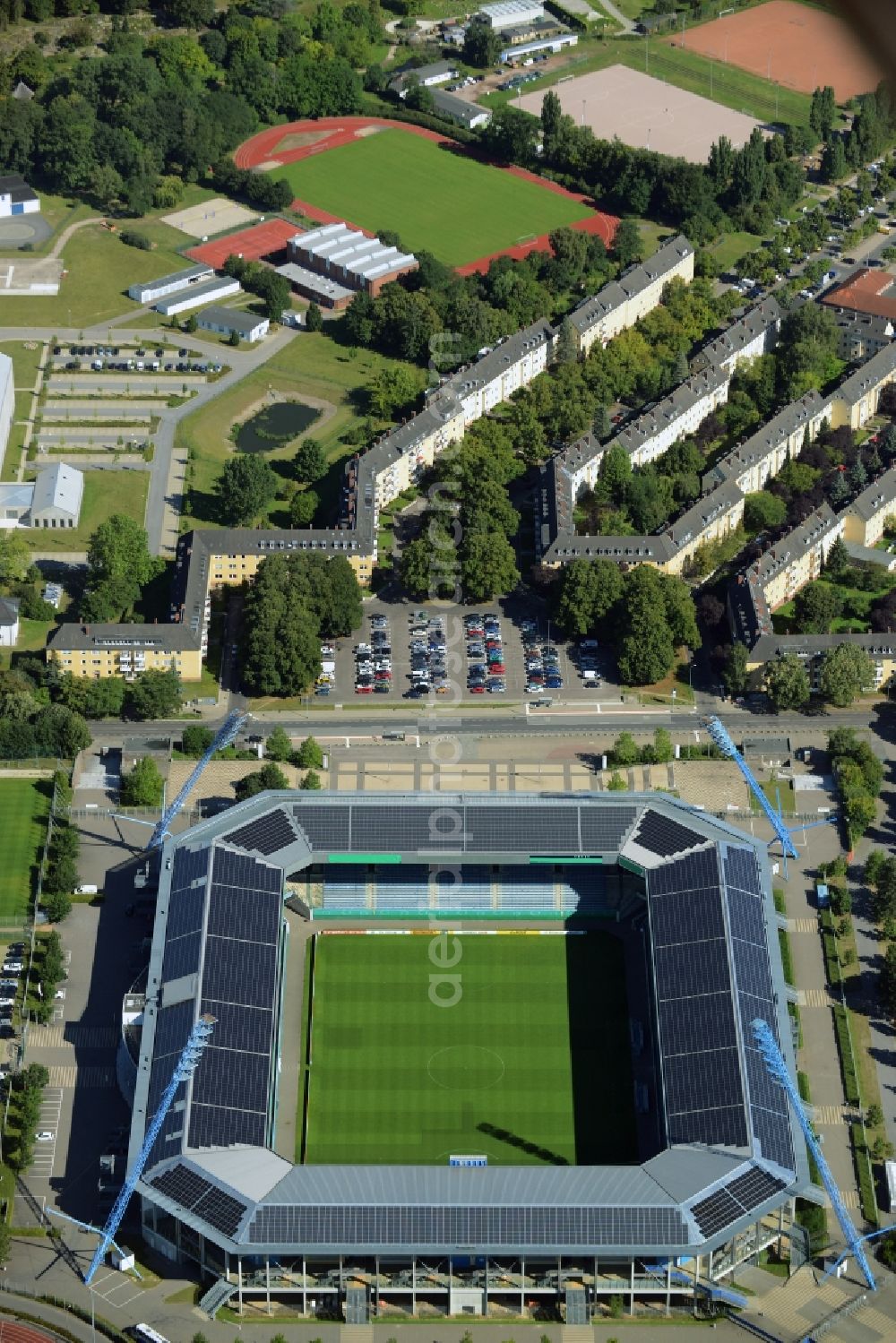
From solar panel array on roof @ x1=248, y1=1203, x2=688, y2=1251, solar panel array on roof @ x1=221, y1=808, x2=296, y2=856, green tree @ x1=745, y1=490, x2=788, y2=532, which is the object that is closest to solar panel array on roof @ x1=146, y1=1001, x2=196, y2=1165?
solar panel array on roof @ x1=248, y1=1203, x2=688, y2=1251

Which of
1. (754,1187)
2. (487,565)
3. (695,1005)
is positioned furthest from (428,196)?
(754,1187)

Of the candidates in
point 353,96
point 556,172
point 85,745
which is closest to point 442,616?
point 85,745

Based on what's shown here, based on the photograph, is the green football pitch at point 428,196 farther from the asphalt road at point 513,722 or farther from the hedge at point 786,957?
the hedge at point 786,957

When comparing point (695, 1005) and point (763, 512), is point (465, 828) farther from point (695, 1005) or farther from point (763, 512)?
point (763, 512)

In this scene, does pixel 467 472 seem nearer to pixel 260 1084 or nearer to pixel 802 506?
pixel 802 506

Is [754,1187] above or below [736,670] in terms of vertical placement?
below

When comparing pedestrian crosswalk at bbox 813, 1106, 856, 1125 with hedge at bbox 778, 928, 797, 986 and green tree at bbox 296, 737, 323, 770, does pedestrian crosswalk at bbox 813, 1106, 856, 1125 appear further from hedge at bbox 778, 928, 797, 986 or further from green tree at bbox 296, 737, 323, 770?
green tree at bbox 296, 737, 323, 770
